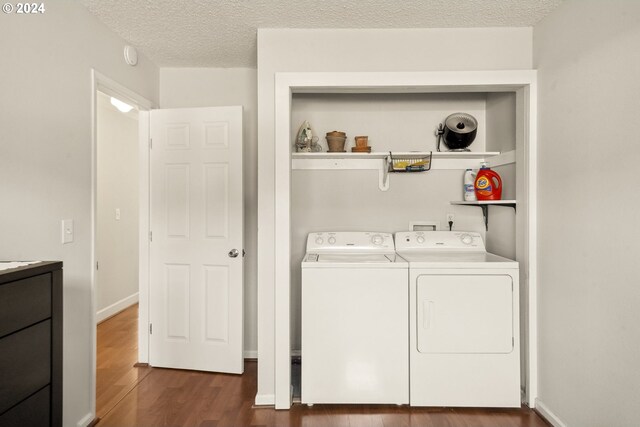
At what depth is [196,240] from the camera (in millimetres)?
2600

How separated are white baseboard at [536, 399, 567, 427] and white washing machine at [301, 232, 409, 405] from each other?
2.60 ft

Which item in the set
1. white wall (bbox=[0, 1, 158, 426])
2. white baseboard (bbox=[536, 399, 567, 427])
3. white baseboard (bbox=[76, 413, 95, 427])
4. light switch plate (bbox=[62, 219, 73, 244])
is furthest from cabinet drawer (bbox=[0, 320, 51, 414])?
white baseboard (bbox=[536, 399, 567, 427])

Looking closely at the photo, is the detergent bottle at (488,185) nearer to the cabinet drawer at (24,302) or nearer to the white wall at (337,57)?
the white wall at (337,57)

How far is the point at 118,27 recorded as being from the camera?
214cm

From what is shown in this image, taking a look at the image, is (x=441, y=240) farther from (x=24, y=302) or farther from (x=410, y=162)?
(x=24, y=302)

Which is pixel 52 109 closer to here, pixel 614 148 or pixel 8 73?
pixel 8 73

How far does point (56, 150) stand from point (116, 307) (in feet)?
9.21

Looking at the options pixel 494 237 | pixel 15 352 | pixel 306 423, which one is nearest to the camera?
pixel 15 352

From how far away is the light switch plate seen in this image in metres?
1.77

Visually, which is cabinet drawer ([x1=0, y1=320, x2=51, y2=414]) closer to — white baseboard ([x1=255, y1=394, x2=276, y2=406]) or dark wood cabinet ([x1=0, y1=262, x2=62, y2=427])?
dark wood cabinet ([x1=0, y1=262, x2=62, y2=427])

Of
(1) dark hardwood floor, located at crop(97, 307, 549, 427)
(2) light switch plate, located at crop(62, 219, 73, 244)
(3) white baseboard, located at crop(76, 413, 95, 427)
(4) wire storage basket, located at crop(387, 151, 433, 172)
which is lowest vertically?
(1) dark hardwood floor, located at crop(97, 307, 549, 427)

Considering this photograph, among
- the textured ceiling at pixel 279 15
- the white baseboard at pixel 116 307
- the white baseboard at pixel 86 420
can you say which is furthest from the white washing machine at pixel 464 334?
the white baseboard at pixel 116 307

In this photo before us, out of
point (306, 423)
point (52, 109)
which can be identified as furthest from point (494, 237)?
point (52, 109)

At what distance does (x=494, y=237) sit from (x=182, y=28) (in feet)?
8.63
